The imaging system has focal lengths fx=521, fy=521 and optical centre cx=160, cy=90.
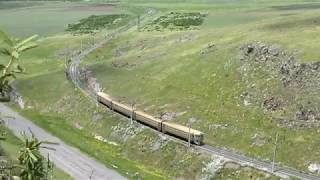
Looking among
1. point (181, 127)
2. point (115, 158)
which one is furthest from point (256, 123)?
point (115, 158)

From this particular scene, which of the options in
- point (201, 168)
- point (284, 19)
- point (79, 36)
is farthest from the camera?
point (79, 36)

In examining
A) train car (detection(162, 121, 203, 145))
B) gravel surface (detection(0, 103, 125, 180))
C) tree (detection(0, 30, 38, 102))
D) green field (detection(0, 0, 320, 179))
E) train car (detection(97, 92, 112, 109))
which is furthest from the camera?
train car (detection(97, 92, 112, 109))

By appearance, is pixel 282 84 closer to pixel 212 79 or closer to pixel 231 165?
pixel 212 79

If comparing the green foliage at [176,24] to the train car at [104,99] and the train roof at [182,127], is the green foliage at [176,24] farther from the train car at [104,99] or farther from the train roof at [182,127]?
the train roof at [182,127]

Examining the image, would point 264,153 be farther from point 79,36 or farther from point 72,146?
point 79,36

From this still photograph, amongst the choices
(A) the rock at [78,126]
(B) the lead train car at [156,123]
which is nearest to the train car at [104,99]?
(B) the lead train car at [156,123]

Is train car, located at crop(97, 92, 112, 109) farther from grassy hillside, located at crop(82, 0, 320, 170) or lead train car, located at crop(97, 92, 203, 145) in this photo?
grassy hillside, located at crop(82, 0, 320, 170)

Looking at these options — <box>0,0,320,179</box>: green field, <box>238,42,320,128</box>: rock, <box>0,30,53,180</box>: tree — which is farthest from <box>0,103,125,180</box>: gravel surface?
<box>0,30,53,180</box>: tree
